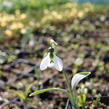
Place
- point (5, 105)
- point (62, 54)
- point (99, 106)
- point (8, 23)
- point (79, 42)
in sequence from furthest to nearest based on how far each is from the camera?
point (8, 23) → point (79, 42) → point (62, 54) → point (5, 105) → point (99, 106)

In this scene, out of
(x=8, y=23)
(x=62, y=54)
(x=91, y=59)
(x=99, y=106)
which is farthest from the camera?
(x=8, y=23)

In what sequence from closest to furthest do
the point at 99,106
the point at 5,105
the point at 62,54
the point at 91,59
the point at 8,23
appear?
1. the point at 99,106
2. the point at 5,105
3. the point at 91,59
4. the point at 62,54
5. the point at 8,23

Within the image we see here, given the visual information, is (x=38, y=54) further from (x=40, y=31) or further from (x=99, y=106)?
(x=99, y=106)

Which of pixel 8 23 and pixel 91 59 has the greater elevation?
pixel 8 23

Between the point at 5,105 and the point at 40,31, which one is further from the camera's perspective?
the point at 40,31

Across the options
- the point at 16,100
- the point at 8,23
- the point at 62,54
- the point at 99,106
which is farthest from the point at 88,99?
the point at 8,23

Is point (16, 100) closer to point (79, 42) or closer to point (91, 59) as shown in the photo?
point (91, 59)

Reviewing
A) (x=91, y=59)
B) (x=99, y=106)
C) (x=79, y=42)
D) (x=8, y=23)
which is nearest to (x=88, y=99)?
(x=99, y=106)

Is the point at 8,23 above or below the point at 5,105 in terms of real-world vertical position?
above

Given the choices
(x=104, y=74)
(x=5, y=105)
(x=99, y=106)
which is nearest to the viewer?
(x=99, y=106)
